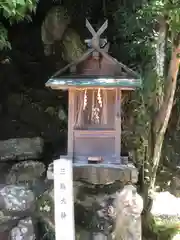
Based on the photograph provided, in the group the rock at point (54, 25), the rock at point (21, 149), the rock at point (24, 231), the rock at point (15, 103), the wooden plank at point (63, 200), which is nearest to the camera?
the wooden plank at point (63, 200)

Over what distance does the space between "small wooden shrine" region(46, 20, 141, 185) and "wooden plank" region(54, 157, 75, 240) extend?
448mm

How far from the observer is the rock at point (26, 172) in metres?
5.49

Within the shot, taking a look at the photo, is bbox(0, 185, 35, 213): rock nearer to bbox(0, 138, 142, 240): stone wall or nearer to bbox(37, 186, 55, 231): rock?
bbox(0, 138, 142, 240): stone wall

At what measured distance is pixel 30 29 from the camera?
267 inches

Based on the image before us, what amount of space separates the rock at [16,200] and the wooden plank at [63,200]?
99 centimetres

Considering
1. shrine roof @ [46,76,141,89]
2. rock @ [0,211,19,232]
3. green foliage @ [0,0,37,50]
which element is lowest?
rock @ [0,211,19,232]

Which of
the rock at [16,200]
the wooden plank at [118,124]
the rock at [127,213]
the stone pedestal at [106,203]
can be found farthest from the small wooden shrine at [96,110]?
the rock at [16,200]

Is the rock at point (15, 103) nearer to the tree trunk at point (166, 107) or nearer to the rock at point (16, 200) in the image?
the rock at point (16, 200)

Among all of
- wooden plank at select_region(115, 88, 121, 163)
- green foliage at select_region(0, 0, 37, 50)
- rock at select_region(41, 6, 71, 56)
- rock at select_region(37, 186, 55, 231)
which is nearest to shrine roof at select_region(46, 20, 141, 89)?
wooden plank at select_region(115, 88, 121, 163)

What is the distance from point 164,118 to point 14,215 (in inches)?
87.1

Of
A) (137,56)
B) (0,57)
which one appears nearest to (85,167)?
(137,56)

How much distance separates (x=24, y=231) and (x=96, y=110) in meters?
1.60

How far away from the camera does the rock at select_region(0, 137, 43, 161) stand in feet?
19.2

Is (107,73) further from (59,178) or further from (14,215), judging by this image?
(14,215)
